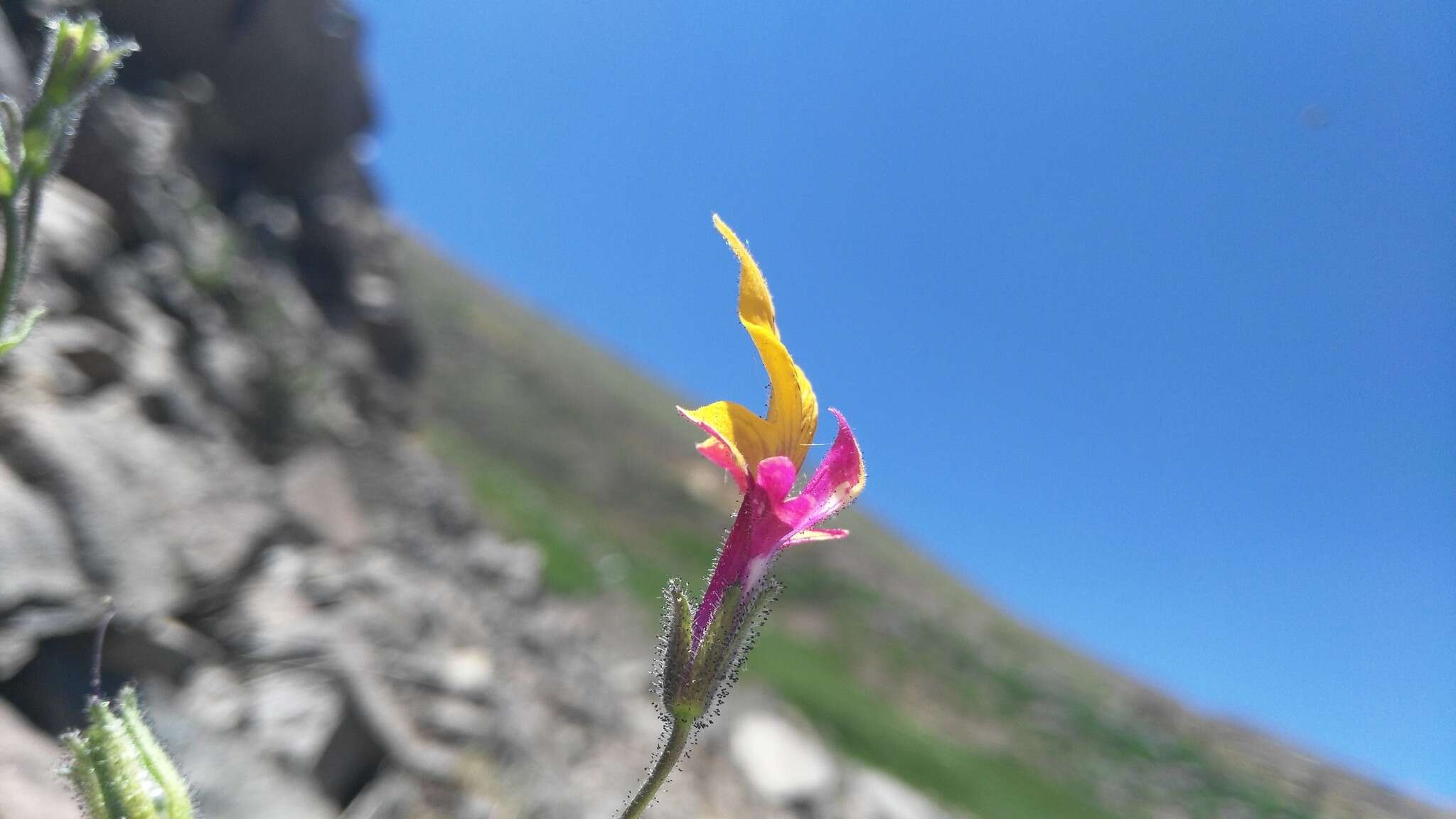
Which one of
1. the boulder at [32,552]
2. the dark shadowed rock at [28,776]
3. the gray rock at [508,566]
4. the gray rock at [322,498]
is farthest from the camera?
the gray rock at [508,566]

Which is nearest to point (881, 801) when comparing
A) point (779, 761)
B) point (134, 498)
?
point (779, 761)

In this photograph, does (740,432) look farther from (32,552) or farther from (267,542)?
(267,542)

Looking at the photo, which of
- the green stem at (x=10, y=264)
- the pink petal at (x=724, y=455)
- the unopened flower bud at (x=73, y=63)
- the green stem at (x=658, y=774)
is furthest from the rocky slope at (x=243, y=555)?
the pink petal at (x=724, y=455)

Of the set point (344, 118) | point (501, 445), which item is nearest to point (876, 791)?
point (344, 118)

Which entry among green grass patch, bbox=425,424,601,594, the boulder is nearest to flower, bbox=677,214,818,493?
the boulder

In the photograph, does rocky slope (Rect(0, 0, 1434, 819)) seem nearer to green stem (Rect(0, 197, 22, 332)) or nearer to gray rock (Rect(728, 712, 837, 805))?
gray rock (Rect(728, 712, 837, 805))

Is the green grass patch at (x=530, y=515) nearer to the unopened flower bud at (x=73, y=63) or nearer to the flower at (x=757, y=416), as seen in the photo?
the unopened flower bud at (x=73, y=63)
